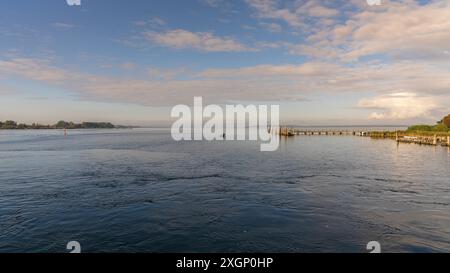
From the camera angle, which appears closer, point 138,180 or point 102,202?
point 102,202

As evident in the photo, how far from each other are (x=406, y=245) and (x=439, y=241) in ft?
6.14

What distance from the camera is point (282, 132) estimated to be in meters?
115

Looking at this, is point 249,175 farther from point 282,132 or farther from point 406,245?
point 282,132

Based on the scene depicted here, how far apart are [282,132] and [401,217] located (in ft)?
324
